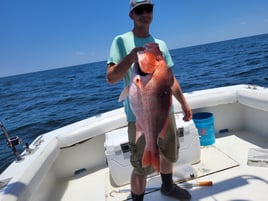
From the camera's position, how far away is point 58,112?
12.8 m

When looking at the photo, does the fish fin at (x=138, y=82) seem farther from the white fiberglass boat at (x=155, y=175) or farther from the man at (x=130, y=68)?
the white fiberglass boat at (x=155, y=175)

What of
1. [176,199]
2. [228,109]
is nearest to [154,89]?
[176,199]

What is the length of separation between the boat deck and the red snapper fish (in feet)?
4.96

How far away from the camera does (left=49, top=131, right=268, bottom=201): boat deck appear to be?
2523mm

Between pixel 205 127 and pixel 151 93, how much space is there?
254cm

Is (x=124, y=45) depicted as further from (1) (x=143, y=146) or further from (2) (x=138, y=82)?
(1) (x=143, y=146)

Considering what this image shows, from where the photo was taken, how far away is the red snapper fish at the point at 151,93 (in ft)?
4.05

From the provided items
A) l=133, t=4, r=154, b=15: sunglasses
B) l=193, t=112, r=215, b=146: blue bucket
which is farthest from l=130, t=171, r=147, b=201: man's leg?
l=193, t=112, r=215, b=146: blue bucket

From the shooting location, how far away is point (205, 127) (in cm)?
358

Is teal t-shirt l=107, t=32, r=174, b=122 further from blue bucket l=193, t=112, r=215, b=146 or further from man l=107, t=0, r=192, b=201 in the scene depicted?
blue bucket l=193, t=112, r=215, b=146

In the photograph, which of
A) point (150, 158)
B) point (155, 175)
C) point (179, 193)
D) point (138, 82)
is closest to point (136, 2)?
point (138, 82)

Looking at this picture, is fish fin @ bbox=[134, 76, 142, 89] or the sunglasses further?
the sunglasses

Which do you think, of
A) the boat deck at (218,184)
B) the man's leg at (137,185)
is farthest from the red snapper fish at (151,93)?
the boat deck at (218,184)

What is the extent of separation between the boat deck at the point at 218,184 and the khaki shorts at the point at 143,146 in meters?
0.70
